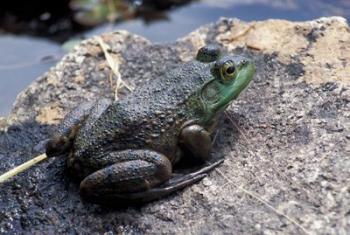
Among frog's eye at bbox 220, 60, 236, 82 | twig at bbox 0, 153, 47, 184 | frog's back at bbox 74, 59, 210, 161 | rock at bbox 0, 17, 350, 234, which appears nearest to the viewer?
rock at bbox 0, 17, 350, 234

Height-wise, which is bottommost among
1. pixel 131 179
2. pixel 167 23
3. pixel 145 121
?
pixel 167 23

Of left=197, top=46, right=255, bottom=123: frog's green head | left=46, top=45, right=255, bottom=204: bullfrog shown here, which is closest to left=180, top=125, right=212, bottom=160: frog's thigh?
left=46, top=45, right=255, bottom=204: bullfrog

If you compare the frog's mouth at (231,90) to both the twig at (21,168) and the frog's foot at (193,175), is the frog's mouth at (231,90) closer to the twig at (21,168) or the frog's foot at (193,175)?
the frog's foot at (193,175)

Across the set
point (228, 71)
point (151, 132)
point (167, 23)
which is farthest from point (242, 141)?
point (167, 23)

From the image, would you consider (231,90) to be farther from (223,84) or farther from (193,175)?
(193,175)

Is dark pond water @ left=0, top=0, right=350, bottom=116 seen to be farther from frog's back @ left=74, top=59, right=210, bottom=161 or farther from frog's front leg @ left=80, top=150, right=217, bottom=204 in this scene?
frog's front leg @ left=80, top=150, right=217, bottom=204

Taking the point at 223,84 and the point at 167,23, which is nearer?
the point at 223,84

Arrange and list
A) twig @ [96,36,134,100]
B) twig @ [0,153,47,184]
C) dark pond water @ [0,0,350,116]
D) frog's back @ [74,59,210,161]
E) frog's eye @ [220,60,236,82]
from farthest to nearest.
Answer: dark pond water @ [0,0,350,116] < twig @ [96,36,134,100] < twig @ [0,153,47,184] < frog's eye @ [220,60,236,82] < frog's back @ [74,59,210,161]

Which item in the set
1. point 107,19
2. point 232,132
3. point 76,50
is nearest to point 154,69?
point 76,50
